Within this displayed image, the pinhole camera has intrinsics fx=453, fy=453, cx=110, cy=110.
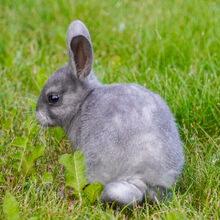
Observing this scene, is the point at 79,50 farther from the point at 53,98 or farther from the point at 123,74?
the point at 123,74

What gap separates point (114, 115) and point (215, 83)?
4.85ft

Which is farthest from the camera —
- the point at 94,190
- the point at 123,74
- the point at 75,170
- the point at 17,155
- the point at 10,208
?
the point at 123,74

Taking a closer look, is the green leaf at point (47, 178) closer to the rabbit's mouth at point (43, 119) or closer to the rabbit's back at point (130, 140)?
the rabbit's back at point (130, 140)

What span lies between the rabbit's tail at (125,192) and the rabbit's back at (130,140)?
6 cm

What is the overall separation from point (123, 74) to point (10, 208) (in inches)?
82.1

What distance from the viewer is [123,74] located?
455 centimetres

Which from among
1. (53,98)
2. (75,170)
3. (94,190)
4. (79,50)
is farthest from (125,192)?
(79,50)

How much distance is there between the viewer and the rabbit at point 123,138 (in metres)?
3.02

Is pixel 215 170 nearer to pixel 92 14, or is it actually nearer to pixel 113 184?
pixel 113 184

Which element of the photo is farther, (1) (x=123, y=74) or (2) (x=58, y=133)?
(1) (x=123, y=74)

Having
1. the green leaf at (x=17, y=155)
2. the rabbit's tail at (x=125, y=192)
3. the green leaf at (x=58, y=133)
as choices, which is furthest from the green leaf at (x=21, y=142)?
the rabbit's tail at (x=125, y=192)

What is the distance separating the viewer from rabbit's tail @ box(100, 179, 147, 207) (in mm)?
2943

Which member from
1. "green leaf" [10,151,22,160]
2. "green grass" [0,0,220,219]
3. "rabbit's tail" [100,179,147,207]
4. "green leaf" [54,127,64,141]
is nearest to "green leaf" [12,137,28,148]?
"green leaf" [10,151,22,160]

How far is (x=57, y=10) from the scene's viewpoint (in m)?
5.93
